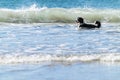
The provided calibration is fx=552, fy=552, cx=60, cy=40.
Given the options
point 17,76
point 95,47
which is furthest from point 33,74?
point 95,47

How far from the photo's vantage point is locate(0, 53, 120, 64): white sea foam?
36.3 feet

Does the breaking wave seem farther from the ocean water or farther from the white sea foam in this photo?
the white sea foam

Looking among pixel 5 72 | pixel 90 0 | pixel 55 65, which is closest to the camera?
pixel 5 72

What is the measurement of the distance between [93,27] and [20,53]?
691cm

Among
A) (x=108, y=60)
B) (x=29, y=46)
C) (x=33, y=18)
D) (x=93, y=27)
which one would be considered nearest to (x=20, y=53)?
(x=29, y=46)

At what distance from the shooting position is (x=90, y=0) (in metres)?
36.8

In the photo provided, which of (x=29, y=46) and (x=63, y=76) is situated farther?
(x=29, y=46)

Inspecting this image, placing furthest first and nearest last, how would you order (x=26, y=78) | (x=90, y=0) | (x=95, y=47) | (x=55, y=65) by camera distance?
(x=90, y=0), (x=95, y=47), (x=55, y=65), (x=26, y=78)

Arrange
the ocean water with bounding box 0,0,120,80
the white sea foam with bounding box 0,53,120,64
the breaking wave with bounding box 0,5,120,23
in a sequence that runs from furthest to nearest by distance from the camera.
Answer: the breaking wave with bounding box 0,5,120,23 → the white sea foam with bounding box 0,53,120,64 → the ocean water with bounding box 0,0,120,80

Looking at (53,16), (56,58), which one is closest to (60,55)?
(56,58)

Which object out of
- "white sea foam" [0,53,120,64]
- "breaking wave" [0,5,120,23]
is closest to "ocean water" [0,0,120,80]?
"white sea foam" [0,53,120,64]

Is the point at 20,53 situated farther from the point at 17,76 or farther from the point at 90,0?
the point at 90,0

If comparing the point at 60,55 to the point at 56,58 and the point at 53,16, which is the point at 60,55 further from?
the point at 53,16

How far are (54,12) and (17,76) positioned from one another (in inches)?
609
